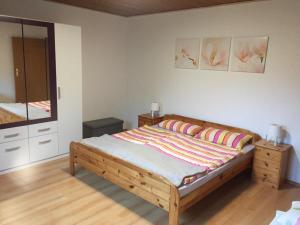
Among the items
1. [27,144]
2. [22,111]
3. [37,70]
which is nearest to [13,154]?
[27,144]

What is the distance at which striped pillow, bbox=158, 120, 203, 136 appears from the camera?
12.8 feet

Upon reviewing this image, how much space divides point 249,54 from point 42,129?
3020 mm

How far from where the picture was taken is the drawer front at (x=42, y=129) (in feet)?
11.5

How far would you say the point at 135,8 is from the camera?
163 inches

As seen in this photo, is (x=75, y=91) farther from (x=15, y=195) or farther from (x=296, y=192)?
(x=296, y=192)

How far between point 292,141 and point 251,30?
5.10ft

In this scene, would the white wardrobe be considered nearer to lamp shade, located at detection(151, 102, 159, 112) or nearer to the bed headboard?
lamp shade, located at detection(151, 102, 159, 112)

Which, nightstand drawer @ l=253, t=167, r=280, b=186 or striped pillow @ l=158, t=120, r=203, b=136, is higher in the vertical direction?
striped pillow @ l=158, t=120, r=203, b=136

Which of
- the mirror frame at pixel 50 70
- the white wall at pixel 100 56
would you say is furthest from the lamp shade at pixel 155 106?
the mirror frame at pixel 50 70

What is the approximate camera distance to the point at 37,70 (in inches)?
135

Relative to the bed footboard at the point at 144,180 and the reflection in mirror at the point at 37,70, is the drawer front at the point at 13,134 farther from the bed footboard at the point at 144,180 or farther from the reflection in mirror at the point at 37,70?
the bed footboard at the point at 144,180

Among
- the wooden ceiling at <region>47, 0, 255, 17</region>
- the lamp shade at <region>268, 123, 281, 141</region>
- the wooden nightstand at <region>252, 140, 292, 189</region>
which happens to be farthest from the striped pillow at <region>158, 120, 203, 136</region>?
the wooden ceiling at <region>47, 0, 255, 17</region>

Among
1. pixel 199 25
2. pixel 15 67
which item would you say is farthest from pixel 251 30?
pixel 15 67

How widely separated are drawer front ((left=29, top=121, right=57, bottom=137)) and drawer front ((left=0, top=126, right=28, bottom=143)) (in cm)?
8
